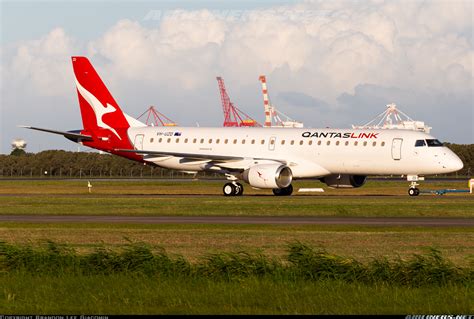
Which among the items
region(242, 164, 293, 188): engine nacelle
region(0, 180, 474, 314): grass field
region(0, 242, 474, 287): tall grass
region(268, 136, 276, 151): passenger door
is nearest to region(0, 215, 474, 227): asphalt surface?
region(0, 180, 474, 314): grass field

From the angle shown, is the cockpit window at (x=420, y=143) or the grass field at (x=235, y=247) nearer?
the grass field at (x=235, y=247)

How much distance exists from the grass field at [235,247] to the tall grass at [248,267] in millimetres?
Result: 436

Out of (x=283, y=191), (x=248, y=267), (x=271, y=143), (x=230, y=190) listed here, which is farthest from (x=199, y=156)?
(x=248, y=267)

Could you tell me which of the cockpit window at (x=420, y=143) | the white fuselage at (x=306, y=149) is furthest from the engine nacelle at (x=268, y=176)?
the cockpit window at (x=420, y=143)

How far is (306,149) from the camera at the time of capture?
63688mm

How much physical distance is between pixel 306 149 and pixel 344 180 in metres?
3.48

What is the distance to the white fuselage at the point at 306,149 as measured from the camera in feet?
200

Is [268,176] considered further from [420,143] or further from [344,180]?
[420,143]

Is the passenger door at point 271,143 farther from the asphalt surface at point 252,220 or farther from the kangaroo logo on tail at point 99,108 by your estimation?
the asphalt surface at point 252,220

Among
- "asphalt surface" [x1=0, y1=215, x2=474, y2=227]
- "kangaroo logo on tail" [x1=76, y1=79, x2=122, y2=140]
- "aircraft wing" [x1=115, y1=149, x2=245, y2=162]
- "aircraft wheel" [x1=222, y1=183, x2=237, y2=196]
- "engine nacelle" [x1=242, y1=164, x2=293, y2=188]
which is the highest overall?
"kangaroo logo on tail" [x1=76, y1=79, x2=122, y2=140]

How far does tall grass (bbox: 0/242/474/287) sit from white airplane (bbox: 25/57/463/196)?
38.0 meters

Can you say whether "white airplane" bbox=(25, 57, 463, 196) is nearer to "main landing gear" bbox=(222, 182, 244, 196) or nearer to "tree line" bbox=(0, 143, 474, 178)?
"main landing gear" bbox=(222, 182, 244, 196)

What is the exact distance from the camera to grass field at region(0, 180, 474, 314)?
1880 cm

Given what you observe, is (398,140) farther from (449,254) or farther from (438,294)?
(438,294)
